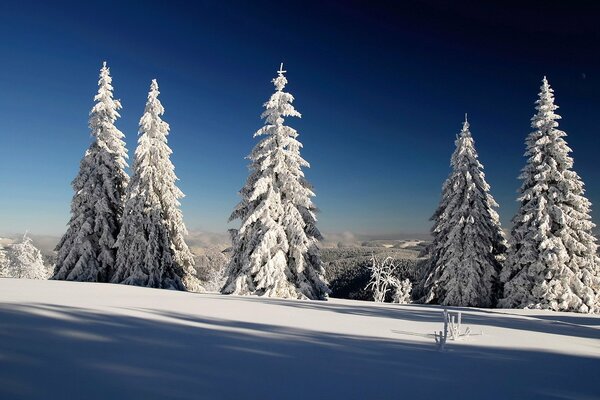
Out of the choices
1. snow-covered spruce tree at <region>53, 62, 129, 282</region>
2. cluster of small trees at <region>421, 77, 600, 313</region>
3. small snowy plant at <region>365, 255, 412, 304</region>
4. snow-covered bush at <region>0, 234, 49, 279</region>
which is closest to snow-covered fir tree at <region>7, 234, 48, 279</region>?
snow-covered bush at <region>0, 234, 49, 279</region>

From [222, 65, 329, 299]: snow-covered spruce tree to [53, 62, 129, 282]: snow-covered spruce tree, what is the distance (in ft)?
33.8

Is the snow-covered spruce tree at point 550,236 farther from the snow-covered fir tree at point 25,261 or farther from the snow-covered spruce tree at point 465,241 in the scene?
the snow-covered fir tree at point 25,261

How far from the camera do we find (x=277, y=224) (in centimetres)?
2219

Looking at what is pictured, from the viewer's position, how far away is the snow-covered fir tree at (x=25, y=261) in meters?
53.2

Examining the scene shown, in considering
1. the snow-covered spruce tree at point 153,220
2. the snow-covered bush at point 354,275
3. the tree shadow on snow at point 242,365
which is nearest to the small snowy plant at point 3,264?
Answer: the snow-covered spruce tree at point 153,220

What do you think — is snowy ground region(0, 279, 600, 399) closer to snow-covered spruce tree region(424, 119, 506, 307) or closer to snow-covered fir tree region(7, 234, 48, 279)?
snow-covered spruce tree region(424, 119, 506, 307)

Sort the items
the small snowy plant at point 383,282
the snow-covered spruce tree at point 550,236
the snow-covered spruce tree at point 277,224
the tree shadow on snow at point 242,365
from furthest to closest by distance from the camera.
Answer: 1. the small snowy plant at point 383,282
2. the snow-covered spruce tree at point 550,236
3. the snow-covered spruce tree at point 277,224
4. the tree shadow on snow at point 242,365

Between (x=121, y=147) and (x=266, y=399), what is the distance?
2840 cm

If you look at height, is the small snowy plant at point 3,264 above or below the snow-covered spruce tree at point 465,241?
below

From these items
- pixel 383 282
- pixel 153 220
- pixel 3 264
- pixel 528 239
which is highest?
pixel 528 239

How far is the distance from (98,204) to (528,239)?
27.9 meters

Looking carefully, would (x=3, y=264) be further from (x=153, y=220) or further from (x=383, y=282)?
(x=383, y=282)

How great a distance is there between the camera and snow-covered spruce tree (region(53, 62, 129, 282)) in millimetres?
27281

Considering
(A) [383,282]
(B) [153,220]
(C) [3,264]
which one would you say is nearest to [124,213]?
(B) [153,220]
